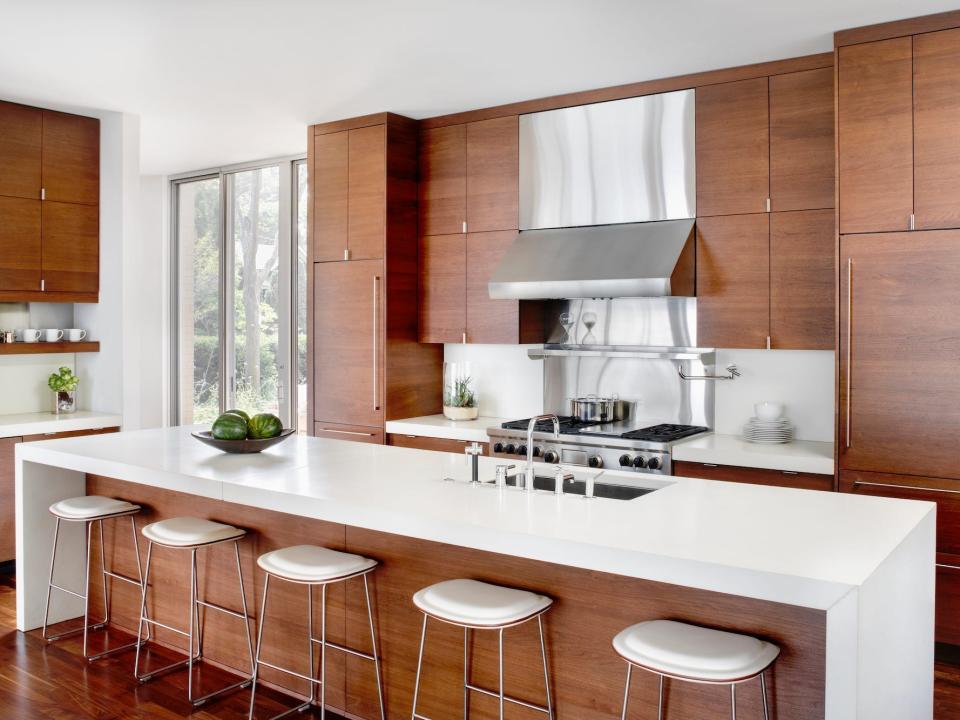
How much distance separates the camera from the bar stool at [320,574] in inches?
109

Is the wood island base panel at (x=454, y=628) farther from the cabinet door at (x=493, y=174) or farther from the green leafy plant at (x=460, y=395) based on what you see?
the cabinet door at (x=493, y=174)

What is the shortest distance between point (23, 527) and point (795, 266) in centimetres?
388

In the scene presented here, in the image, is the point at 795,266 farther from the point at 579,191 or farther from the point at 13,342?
the point at 13,342

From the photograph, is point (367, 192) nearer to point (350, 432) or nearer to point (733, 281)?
point (350, 432)

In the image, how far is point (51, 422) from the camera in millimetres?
5031

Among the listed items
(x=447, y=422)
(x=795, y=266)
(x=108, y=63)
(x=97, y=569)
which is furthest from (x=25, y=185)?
(x=795, y=266)

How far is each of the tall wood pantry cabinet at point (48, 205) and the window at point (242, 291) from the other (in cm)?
146

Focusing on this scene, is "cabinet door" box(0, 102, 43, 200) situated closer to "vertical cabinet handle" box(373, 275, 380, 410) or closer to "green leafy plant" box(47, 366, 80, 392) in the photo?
"green leafy plant" box(47, 366, 80, 392)

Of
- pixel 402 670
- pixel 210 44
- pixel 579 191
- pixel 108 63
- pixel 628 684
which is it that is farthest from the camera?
pixel 579 191

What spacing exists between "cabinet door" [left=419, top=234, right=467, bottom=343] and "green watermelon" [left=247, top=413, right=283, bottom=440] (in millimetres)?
1920

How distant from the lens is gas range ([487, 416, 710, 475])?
13.9 feet

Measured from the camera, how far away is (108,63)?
429 cm

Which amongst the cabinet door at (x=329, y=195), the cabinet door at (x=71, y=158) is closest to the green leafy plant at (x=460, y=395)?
the cabinet door at (x=329, y=195)

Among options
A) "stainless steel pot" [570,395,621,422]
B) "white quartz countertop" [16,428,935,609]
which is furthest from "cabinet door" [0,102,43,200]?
"stainless steel pot" [570,395,621,422]
